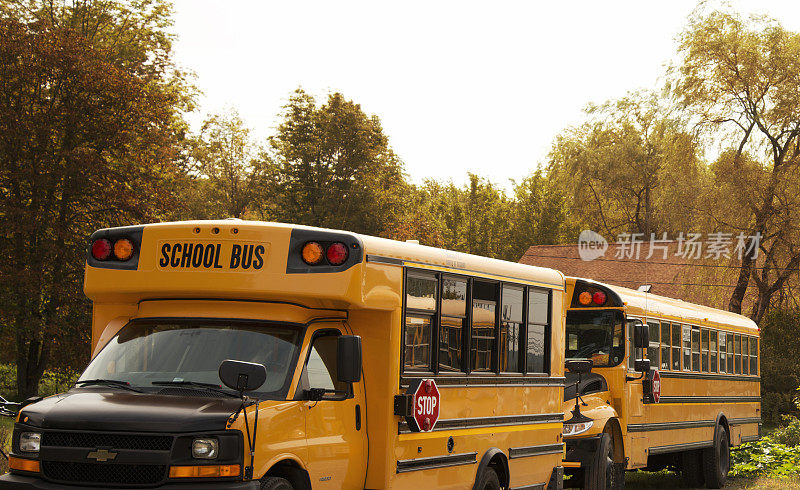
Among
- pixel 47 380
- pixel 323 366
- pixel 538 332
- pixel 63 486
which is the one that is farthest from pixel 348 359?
pixel 47 380

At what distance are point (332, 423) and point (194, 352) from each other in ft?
3.63

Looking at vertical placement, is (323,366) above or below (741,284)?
below

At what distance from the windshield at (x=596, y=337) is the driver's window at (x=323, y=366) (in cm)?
777

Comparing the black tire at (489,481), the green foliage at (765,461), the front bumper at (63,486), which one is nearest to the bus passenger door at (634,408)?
the black tire at (489,481)

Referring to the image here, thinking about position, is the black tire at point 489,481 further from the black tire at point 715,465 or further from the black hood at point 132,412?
the black tire at point 715,465

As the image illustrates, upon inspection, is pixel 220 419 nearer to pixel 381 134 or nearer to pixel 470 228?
pixel 381 134

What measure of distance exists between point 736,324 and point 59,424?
17.7 meters

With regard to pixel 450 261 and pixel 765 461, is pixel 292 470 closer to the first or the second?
pixel 450 261

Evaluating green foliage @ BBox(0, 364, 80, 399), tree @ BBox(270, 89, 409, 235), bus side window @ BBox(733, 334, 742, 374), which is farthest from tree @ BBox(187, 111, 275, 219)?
bus side window @ BBox(733, 334, 742, 374)

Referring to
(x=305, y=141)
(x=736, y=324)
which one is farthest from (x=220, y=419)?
(x=305, y=141)

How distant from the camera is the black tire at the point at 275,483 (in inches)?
275

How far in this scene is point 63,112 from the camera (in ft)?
90.0

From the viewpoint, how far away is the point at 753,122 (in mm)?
40406

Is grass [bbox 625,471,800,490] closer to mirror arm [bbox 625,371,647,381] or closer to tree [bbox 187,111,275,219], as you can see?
mirror arm [bbox 625,371,647,381]
